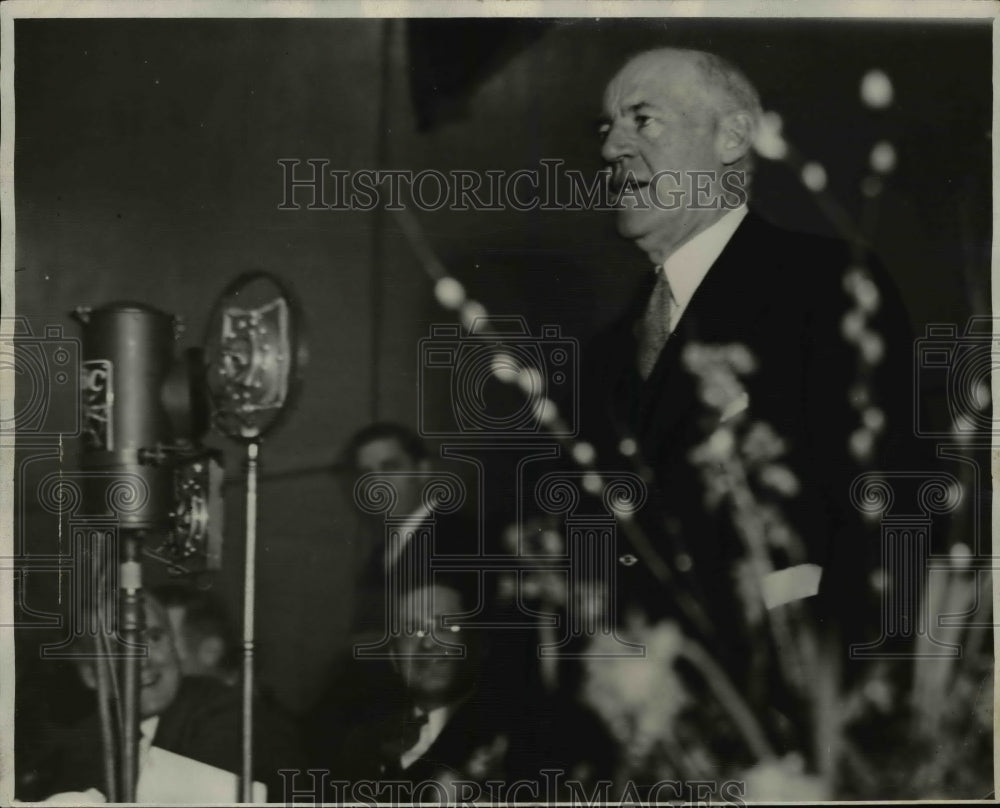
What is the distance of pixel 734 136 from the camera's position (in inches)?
86.3

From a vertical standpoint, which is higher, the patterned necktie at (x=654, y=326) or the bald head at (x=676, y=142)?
the bald head at (x=676, y=142)

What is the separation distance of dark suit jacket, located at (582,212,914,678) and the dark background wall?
11cm

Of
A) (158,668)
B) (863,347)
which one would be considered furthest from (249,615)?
(863,347)

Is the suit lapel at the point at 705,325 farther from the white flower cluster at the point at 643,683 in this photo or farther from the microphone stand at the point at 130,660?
the microphone stand at the point at 130,660

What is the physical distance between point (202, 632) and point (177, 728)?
0.22 metres

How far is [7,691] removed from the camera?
218 centimetres

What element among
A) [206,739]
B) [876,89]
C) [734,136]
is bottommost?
[206,739]

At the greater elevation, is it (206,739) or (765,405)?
(765,405)

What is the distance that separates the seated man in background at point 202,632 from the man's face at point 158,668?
0.05 feet

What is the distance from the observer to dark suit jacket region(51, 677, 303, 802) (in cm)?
218

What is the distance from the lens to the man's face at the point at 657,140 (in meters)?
2.18

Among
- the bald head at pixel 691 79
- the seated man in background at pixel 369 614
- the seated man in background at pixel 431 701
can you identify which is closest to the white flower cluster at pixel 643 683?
the seated man in background at pixel 431 701

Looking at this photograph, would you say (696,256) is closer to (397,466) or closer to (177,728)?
A: (397,466)

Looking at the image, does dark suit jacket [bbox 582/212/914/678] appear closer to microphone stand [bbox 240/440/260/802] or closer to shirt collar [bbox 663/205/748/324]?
shirt collar [bbox 663/205/748/324]
